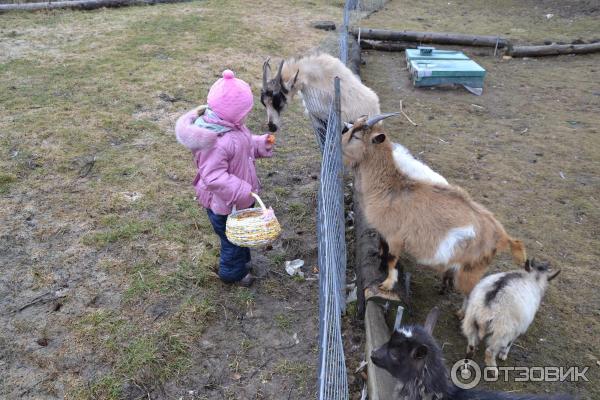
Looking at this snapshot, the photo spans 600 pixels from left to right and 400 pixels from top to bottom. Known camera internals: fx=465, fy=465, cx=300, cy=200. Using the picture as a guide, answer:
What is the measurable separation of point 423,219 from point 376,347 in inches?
37.2

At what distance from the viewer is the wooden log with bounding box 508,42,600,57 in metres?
10.4

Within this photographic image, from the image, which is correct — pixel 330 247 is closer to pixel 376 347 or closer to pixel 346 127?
pixel 376 347

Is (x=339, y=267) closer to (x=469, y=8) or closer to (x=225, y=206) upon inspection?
(x=225, y=206)

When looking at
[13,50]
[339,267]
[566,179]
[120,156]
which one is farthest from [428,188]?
[13,50]

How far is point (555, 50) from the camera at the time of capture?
34.2 feet

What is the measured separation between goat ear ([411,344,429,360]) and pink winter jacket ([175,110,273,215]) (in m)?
1.60

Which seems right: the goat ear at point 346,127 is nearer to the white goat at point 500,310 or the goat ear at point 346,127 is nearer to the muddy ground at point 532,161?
the muddy ground at point 532,161

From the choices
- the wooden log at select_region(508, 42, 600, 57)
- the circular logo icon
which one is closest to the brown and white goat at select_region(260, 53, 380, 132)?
the circular logo icon

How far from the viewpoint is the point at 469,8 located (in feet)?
49.0

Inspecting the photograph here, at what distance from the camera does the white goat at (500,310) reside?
2922 millimetres

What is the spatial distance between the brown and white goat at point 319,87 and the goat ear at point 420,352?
10.2 feet

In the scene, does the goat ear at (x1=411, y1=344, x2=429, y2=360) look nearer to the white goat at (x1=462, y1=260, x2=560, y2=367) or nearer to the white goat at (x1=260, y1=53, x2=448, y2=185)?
the white goat at (x1=462, y1=260, x2=560, y2=367)

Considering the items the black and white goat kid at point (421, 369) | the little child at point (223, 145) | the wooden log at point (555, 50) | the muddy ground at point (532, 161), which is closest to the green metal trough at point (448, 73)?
the muddy ground at point (532, 161)

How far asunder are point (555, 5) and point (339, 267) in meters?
15.1
